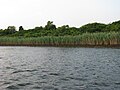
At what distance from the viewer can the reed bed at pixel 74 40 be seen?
41906mm

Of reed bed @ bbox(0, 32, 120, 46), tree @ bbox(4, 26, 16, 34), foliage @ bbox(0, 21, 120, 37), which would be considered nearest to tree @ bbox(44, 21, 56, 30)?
foliage @ bbox(0, 21, 120, 37)

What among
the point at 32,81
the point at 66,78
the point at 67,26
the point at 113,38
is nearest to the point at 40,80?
the point at 32,81

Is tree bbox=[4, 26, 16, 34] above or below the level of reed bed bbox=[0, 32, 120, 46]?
above

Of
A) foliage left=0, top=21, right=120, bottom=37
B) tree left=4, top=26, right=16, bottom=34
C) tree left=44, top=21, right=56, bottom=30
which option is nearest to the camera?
foliage left=0, top=21, right=120, bottom=37

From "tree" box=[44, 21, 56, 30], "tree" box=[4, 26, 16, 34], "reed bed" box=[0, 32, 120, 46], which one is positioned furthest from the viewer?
"tree" box=[4, 26, 16, 34]

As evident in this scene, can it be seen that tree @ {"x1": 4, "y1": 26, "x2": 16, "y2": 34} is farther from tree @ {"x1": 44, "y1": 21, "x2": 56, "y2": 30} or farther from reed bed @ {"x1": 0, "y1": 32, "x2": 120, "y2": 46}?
reed bed @ {"x1": 0, "y1": 32, "x2": 120, "y2": 46}

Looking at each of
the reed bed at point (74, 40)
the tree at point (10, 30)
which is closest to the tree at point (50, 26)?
the tree at point (10, 30)

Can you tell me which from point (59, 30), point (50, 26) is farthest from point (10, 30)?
point (59, 30)

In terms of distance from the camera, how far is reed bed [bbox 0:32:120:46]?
41.9 meters

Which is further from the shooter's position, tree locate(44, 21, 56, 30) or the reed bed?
tree locate(44, 21, 56, 30)

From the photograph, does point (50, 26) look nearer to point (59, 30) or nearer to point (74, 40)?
point (59, 30)

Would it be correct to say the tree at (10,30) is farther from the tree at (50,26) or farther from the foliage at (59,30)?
the tree at (50,26)

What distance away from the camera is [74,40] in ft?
160

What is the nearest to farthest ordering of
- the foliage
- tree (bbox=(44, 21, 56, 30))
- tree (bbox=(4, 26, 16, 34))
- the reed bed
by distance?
the reed bed < the foliage < tree (bbox=(44, 21, 56, 30)) < tree (bbox=(4, 26, 16, 34))
